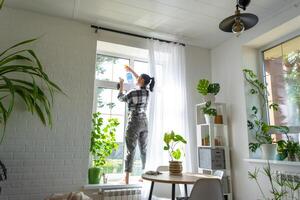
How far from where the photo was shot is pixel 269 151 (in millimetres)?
2799

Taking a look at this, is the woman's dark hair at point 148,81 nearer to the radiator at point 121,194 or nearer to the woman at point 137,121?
the woman at point 137,121

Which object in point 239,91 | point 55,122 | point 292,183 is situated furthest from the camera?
point 239,91

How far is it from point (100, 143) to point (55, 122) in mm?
649

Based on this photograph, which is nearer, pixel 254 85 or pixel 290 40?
pixel 290 40

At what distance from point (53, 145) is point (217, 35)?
282 centimetres

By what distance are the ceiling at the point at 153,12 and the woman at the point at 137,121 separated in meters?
0.78

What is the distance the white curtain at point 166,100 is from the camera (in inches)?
125

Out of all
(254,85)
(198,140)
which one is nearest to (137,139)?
(198,140)

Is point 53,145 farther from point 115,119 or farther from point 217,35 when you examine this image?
point 217,35

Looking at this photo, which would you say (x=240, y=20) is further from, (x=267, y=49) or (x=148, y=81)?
(x=267, y=49)

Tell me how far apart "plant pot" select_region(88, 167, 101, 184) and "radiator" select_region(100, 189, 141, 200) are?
6.7 inches

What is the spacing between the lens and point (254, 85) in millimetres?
3229

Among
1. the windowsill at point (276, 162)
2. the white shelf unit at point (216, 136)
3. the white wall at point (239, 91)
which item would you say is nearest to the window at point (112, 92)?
the white shelf unit at point (216, 136)

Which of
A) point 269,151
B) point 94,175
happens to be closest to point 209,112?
point 269,151
